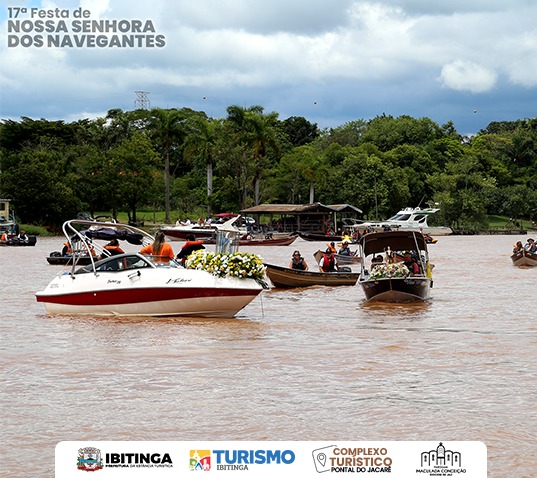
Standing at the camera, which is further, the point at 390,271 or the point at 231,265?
the point at 390,271

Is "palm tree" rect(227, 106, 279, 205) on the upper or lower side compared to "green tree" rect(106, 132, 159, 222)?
upper

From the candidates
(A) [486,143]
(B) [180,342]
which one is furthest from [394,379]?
(A) [486,143]

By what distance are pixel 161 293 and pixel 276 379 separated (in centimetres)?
675

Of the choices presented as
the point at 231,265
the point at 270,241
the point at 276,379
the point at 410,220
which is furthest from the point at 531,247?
the point at 410,220

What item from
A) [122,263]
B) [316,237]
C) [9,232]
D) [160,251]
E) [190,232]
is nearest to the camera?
[122,263]

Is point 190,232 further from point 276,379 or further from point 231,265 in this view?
point 276,379

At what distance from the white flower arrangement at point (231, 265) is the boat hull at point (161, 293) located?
0.50 ft

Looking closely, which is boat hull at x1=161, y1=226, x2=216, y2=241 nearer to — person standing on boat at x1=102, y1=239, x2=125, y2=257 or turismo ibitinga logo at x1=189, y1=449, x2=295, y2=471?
person standing on boat at x1=102, y1=239, x2=125, y2=257

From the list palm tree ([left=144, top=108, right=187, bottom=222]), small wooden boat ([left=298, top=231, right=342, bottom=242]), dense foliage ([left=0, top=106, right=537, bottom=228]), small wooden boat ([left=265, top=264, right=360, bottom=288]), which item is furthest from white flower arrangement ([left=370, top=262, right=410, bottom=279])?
palm tree ([left=144, top=108, right=187, bottom=222])

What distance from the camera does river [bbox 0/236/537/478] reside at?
1102 cm

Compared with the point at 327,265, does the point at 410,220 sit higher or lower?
higher

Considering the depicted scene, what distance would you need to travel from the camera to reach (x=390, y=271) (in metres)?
25.5

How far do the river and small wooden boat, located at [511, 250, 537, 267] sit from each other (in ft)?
69.7

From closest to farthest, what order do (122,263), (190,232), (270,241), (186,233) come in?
(122,263) → (270,241) → (190,232) → (186,233)
